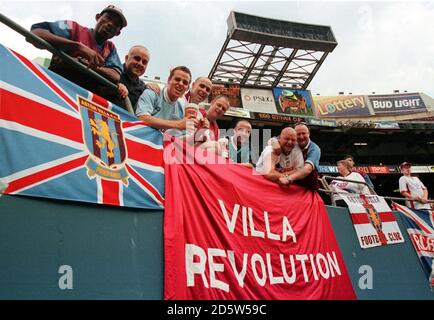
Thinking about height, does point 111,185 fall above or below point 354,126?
below

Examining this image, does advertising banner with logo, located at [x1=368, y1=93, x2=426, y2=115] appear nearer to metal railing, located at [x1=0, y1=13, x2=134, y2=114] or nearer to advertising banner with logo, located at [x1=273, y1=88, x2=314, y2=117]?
advertising banner with logo, located at [x1=273, y1=88, x2=314, y2=117]

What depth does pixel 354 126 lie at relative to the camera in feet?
69.0

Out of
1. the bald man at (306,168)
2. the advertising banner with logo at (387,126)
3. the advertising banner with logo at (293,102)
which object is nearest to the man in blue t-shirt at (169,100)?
the bald man at (306,168)

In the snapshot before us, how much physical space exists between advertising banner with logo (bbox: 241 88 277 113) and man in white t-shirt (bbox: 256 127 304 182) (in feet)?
67.1

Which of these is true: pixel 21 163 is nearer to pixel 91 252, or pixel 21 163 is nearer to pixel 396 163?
pixel 91 252

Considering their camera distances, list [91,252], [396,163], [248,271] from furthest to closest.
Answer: [396,163]
[248,271]
[91,252]

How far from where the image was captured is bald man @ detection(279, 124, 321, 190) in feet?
11.8

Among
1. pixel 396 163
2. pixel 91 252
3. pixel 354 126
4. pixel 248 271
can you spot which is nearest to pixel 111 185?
pixel 91 252

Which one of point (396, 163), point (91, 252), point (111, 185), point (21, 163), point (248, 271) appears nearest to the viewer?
point (21, 163)

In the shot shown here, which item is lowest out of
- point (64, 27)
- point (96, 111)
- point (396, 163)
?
A: point (96, 111)

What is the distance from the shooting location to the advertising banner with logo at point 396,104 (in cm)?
2895

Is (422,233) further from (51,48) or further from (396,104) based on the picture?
(396,104)

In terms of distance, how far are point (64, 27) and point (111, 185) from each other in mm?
1376
